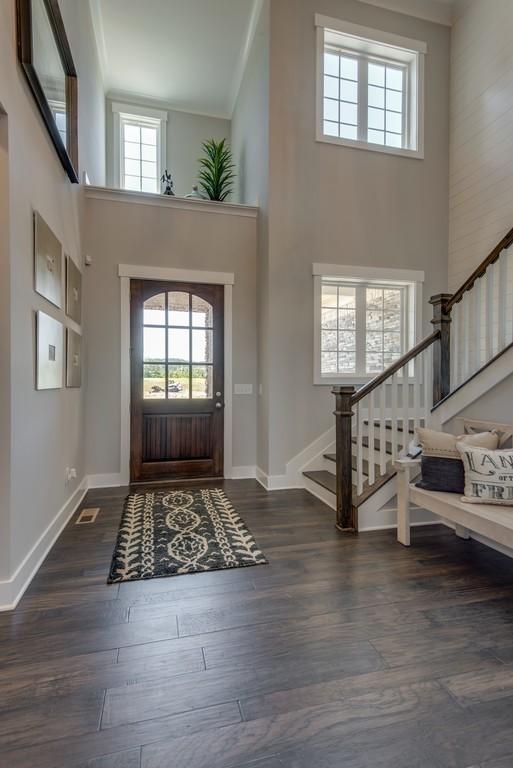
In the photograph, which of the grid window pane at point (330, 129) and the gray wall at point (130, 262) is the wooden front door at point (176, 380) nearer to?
the gray wall at point (130, 262)

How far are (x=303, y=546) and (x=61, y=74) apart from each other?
13.2 feet

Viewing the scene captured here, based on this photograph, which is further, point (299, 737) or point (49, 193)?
point (49, 193)

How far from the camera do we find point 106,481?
14.0 ft

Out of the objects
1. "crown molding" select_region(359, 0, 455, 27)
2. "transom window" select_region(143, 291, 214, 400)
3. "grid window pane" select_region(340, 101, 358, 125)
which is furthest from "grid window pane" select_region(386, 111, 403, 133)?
"transom window" select_region(143, 291, 214, 400)

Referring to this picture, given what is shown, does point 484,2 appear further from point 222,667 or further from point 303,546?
point 222,667

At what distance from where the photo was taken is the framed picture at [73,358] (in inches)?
130

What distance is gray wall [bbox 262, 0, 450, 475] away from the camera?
410 cm

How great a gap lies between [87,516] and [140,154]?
204 inches

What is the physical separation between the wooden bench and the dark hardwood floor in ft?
1.04

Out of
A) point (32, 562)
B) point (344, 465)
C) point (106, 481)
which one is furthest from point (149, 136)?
point (32, 562)

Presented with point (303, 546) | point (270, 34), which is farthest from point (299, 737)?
point (270, 34)

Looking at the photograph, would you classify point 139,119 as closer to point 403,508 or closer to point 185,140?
point 185,140

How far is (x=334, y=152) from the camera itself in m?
4.28

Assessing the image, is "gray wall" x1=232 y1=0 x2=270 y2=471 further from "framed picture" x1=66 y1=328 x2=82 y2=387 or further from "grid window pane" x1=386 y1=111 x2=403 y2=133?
"framed picture" x1=66 y1=328 x2=82 y2=387
